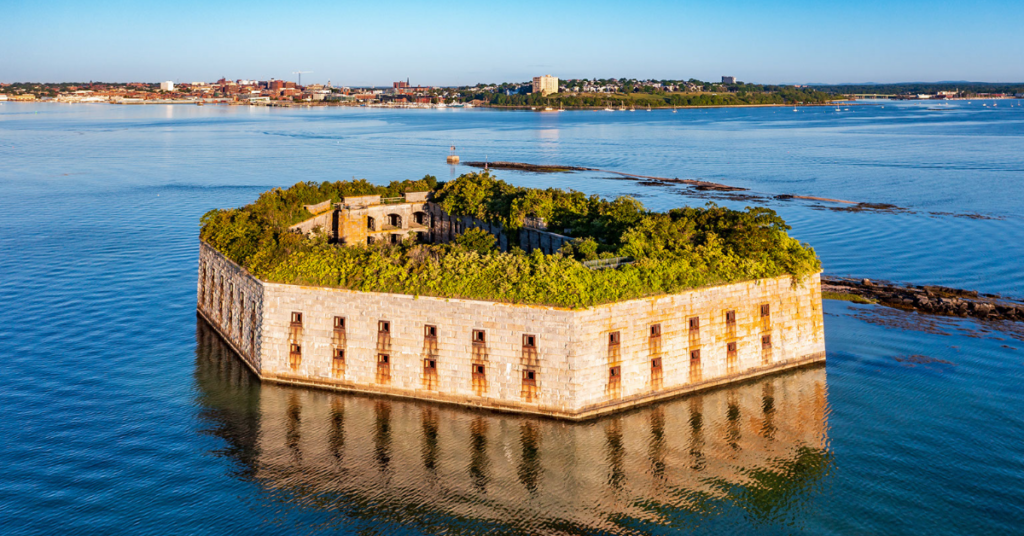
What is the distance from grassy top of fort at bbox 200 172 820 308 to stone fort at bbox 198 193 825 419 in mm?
663

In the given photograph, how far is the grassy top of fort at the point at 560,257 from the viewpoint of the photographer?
36875 millimetres

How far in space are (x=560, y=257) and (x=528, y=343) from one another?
6569 millimetres

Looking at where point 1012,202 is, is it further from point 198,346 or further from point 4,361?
point 4,361

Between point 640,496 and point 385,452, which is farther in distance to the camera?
point 385,452

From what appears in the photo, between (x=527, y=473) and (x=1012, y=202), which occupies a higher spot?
(x=1012, y=202)

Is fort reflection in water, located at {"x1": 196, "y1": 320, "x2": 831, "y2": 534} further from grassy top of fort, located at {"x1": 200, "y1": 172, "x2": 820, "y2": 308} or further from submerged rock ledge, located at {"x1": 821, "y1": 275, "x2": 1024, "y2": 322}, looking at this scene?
submerged rock ledge, located at {"x1": 821, "y1": 275, "x2": 1024, "y2": 322}

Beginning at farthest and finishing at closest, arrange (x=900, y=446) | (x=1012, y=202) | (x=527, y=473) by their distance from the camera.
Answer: (x=1012, y=202) < (x=900, y=446) < (x=527, y=473)

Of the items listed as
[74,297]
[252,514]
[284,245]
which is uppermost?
[284,245]

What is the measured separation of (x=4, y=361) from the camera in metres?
44.9

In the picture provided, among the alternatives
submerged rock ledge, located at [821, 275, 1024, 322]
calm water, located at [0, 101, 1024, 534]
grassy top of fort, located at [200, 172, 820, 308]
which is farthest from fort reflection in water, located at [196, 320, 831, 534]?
submerged rock ledge, located at [821, 275, 1024, 322]

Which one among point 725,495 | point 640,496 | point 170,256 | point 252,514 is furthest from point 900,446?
point 170,256

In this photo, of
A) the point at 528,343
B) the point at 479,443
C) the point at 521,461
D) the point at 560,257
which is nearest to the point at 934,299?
the point at 560,257

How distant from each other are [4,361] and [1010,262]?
75.9 meters

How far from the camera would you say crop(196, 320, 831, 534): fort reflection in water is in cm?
2964
